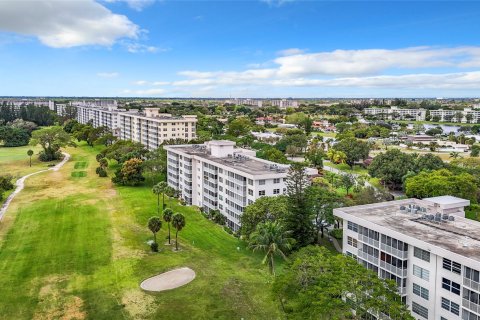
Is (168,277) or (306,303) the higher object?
(306,303)

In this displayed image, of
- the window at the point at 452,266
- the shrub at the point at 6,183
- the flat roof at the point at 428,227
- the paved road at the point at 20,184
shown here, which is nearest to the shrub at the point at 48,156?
the paved road at the point at 20,184

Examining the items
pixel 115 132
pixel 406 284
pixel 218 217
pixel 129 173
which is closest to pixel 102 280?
pixel 218 217

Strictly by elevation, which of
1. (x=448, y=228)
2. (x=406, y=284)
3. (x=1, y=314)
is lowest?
(x=1, y=314)

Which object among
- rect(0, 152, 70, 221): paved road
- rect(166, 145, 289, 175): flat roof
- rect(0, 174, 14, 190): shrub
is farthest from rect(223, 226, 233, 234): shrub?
rect(0, 174, 14, 190): shrub

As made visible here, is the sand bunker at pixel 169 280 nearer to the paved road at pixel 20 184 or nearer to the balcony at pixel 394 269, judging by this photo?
the balcony at pixel 394 269

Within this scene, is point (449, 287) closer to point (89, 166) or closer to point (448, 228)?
point (448, 228)
